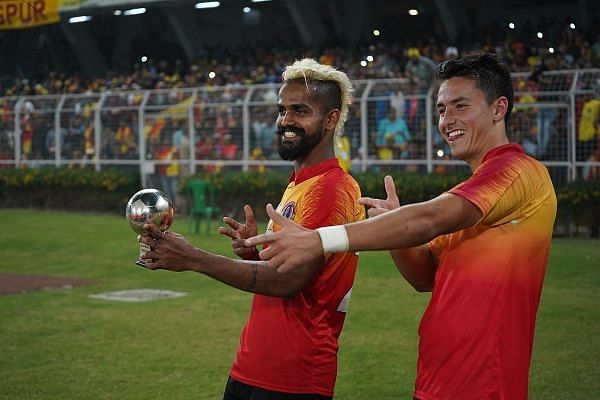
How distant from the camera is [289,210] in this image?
4.39m

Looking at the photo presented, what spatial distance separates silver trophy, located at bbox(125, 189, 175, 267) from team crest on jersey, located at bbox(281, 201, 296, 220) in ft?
2.16

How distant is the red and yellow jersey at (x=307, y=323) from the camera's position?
4207 millimetres

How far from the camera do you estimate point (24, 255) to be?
16.7m

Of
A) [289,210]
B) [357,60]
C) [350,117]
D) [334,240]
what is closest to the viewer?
[334,240]

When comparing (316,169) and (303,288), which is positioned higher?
(316,169)

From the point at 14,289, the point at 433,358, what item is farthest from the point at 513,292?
the point at 14,289

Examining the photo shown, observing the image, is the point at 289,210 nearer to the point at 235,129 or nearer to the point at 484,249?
the point at 484,249

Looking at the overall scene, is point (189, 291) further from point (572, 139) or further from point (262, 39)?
point (262, 39)

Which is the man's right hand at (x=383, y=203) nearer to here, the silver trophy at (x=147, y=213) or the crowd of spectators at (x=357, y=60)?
the silver trophy at (x=147, y=213)

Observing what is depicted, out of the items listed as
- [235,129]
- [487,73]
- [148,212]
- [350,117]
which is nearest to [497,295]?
[487,73]

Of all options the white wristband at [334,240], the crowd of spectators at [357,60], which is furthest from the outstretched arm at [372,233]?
the crowd of spectators at [357,60]

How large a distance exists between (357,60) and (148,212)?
2752 centimetres

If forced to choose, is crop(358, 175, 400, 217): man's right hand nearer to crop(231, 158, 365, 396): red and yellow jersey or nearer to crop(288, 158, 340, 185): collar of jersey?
crop(231, 158, 365, 396): red and yellow jersey

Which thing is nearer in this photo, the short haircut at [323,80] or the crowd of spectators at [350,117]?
the short haircut at [323,80]
